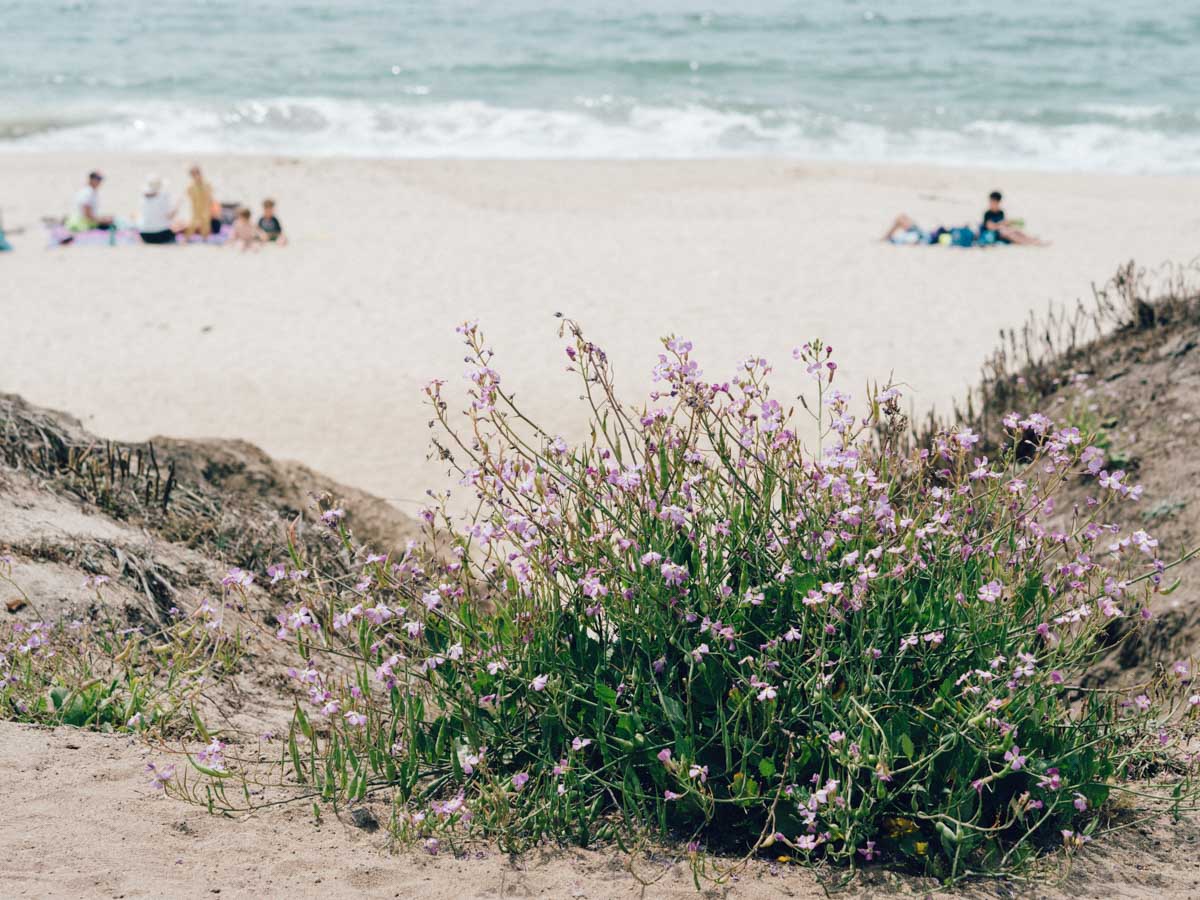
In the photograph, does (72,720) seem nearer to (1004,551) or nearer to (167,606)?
(167,606)

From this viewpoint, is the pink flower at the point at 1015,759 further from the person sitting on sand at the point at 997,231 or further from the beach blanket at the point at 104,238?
the beach blanket at the point at 104,238

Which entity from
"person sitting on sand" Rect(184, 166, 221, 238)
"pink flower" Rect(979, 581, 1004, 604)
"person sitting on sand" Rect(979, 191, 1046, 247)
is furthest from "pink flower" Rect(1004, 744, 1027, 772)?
"person sitting on sand" Rect(184, 166, 221, 238)

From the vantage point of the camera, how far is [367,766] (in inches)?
139

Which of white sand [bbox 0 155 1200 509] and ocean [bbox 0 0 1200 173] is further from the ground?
ocean [bbox 0 0 1200 173]

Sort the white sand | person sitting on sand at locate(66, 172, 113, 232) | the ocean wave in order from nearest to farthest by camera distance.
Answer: the white sand
person sitting on sand at locate(66, 172, 113, 232)
the ocean wave

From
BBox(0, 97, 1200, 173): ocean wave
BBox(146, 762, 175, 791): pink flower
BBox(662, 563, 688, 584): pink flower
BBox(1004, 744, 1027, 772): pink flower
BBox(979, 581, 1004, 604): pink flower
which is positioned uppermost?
BBox(0, 97, 1200, 173): ocean wave

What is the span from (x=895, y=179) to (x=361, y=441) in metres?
14.3

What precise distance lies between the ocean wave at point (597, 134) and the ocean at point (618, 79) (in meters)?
0.08

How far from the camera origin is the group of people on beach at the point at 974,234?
15.0m

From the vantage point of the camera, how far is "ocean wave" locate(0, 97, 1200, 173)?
990 inches

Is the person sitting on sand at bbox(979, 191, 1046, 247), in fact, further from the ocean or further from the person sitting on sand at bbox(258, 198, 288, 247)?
the ocean

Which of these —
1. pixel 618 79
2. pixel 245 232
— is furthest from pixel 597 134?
pixel 245 232

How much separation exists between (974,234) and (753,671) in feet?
42.7

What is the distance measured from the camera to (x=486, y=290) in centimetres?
1333
